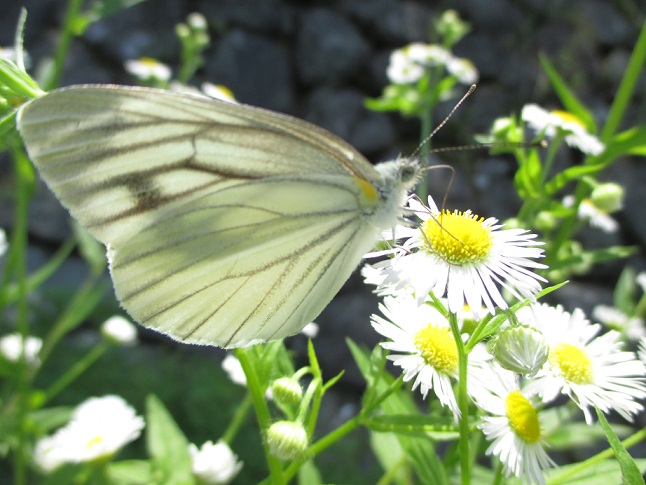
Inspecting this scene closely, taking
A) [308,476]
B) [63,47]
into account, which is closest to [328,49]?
[63,47]

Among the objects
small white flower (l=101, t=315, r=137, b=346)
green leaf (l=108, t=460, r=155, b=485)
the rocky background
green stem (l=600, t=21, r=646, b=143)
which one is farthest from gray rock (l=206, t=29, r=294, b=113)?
green leaf (l=108, t=460, r=155, b=485)

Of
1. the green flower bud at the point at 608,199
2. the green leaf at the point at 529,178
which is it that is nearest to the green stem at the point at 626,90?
the green flower bud at the point at 608,199

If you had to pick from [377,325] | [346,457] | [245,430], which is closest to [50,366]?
[245,430]

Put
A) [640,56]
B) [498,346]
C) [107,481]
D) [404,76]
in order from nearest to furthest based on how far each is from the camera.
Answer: [498,346] → [107,481] → [640,56] → [404,76]

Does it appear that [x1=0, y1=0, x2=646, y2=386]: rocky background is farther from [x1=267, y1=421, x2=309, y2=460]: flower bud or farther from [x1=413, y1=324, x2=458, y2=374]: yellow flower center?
[x1=267, y1=421, x2=309, y2=460]: flower bud

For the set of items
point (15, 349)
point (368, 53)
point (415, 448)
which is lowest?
point (15, 349)

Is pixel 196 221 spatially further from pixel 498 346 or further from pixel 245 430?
pixel 245 430

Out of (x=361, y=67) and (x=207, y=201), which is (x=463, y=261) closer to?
(x=207, y=201)
